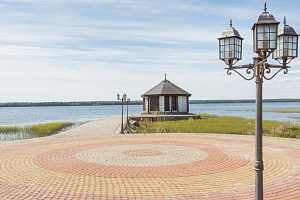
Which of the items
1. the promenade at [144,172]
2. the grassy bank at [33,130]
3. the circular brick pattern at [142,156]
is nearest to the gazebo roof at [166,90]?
the grassy bank at [33,130]

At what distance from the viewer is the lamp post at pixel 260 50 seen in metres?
4.55

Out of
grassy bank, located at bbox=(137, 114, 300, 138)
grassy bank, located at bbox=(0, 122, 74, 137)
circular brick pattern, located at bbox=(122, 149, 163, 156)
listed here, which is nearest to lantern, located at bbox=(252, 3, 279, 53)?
circular brick pattern, located at bbox=(122, 149, 163, 156)

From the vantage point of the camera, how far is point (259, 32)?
4.58 metres

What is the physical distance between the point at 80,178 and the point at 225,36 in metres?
5.12

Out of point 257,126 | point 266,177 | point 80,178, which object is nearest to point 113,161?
point 80,178

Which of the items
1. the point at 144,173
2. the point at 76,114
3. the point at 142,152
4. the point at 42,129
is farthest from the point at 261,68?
the point at 76,114

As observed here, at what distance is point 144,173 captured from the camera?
7754mm

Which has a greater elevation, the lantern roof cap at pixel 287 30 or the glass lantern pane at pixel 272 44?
the lantern roof cap at pixel 287 30

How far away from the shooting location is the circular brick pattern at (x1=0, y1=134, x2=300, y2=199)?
619 cm

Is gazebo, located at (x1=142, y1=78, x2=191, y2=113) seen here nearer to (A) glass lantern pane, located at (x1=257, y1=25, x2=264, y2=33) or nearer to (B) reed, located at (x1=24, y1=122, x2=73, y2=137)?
(B) reed, located at (x1=24, y1=122, x2=73, y2=137)

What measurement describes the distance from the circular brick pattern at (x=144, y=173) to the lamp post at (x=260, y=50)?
1673mm

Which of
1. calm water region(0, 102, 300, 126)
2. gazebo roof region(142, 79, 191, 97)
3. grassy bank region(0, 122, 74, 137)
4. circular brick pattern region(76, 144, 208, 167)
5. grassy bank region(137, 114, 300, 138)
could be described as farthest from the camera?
calm water region(0, 102, 300, 126)

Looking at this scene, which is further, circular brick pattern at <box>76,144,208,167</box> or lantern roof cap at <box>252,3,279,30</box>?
circular brick pattern at <box>76,144,208,167</box>

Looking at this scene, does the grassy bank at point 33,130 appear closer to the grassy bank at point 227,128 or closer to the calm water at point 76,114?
the grassy bank at point 227,128
